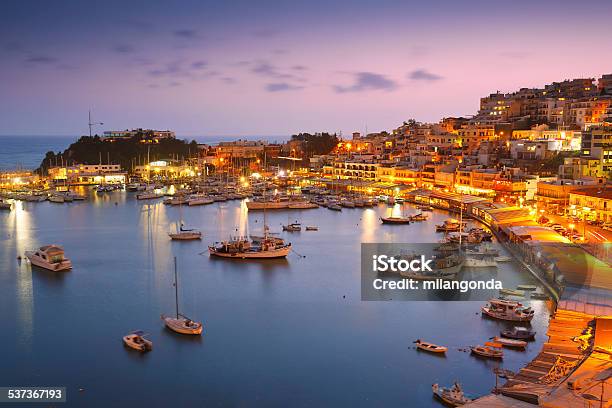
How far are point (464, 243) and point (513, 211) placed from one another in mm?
3407

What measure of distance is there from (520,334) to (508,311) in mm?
684

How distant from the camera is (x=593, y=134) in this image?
58.7 feet

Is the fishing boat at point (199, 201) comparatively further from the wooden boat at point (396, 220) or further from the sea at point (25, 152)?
the sea at point (25, 152)

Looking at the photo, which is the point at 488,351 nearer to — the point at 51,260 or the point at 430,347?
the point at 430,347

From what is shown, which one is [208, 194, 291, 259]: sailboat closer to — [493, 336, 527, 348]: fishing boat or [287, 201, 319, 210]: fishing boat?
[493, 336, 527, 348]: fishing boat

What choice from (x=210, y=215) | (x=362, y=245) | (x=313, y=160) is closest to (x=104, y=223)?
(x=210, y=215)

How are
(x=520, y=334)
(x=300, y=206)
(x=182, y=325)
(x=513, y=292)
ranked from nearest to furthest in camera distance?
(x=520, y=334), (x=182, y=325), (x=513, y=292), (x=300, y=206)

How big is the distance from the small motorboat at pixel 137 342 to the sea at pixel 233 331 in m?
0.10

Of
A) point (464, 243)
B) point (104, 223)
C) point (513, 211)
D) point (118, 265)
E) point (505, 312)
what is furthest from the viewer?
point (104, 223)

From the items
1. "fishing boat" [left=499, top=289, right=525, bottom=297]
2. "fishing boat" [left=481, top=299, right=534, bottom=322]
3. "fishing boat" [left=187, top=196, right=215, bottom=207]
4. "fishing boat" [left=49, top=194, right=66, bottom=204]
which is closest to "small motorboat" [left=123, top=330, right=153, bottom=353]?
"fishing boat" [left=481, top=299, right=534, bottom=322]

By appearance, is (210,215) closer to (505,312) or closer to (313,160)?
(505,312)

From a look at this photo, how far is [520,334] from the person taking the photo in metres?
7.43

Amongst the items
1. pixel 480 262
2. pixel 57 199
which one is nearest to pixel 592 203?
pixel 480 262

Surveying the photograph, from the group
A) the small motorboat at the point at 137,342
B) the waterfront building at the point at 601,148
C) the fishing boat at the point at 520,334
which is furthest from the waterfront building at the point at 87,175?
the fishing boat at the point at 520,334
